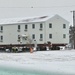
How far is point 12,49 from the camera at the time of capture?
4981 centimetres

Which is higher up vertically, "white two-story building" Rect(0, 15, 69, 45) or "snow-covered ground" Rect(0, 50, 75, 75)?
"white two-story building" Rect(0, 15, 69, 45)

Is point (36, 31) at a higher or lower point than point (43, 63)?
higher

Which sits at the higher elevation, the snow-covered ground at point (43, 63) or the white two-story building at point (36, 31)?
the white two-story building at point (36, 31)

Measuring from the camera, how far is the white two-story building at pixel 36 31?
51906 millimetres

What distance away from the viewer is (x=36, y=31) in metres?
52.3

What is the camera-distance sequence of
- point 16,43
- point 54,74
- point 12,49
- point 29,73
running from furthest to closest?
point 16,43, point 12,49, point 29,73, point 54,74

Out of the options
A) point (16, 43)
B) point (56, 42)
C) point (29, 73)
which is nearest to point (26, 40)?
point (16, 43)

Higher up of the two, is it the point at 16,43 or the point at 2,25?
the point at 2,25

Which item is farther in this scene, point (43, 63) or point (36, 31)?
point (36, 31)

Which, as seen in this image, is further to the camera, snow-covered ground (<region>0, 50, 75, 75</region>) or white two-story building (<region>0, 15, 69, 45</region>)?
white two-story building (<region>0, 15, 69, 45</region>)

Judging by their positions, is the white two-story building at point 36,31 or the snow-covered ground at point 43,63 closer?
the snow-covered ground at point 43,63

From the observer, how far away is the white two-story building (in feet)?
170

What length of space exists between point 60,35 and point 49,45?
3.69 meters

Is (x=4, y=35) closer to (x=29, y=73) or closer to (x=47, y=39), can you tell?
(x=47, y=39)
